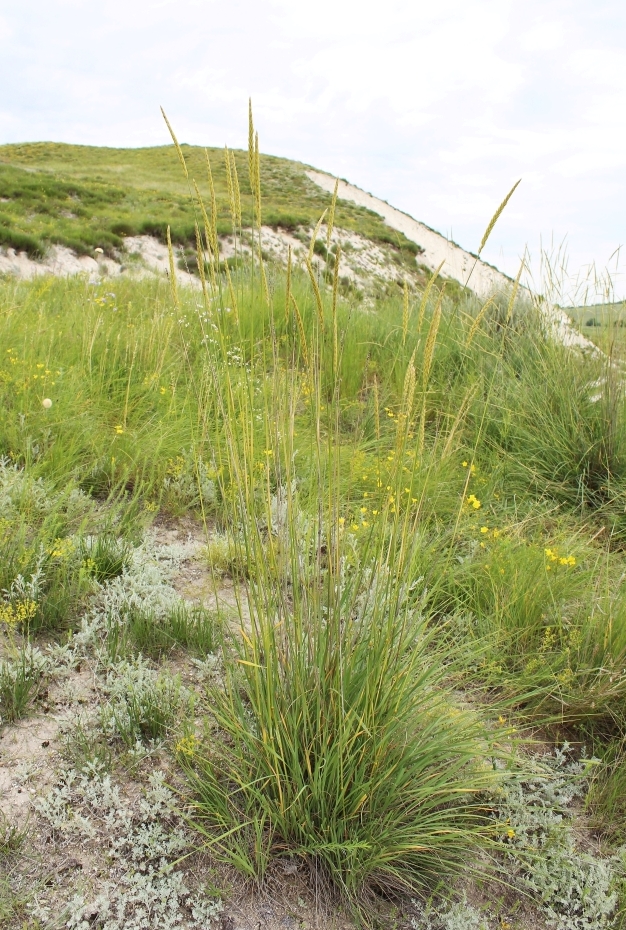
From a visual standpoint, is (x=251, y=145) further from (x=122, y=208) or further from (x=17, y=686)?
(x=122, y=208)

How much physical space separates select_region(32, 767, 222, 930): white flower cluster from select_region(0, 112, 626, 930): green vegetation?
0.06ft

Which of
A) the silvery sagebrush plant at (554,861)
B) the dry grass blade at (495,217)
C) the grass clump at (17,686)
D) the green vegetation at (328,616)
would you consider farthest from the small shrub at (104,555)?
the dry grass blade at (495,217)

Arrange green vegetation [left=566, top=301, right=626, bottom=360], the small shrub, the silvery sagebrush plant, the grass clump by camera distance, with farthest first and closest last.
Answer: green vegetation [left=566, top=301, right=626, bottom=360] → the small shrub → the grass clump → the silvery sagebrush plant

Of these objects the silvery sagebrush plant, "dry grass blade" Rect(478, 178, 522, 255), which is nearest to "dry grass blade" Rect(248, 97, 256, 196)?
"dry grass blade" Rect(478, 178, 522, 255)

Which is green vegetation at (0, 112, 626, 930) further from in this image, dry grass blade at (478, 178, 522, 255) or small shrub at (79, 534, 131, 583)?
dry grass blade at (478, 178, 522, 255)

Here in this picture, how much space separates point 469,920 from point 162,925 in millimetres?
768

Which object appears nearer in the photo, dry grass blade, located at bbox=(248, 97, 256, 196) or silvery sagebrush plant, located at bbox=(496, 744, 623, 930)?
dry grass blade, located at bbox=(248, 97, 256, 196)

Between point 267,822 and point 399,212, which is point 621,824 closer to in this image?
point 267,822

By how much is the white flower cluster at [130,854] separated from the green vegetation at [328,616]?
0.02 m

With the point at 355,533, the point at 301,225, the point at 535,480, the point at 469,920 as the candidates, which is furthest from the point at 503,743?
the point at 301,225

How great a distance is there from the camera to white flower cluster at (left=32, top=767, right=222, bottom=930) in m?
1.44

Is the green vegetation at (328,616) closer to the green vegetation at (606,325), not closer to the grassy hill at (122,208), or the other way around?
the green vegetation at (606,325)

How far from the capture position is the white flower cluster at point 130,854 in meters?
1.44

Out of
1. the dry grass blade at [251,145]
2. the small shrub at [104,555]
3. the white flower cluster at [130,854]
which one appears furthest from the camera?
the small shrub at [104,555]
